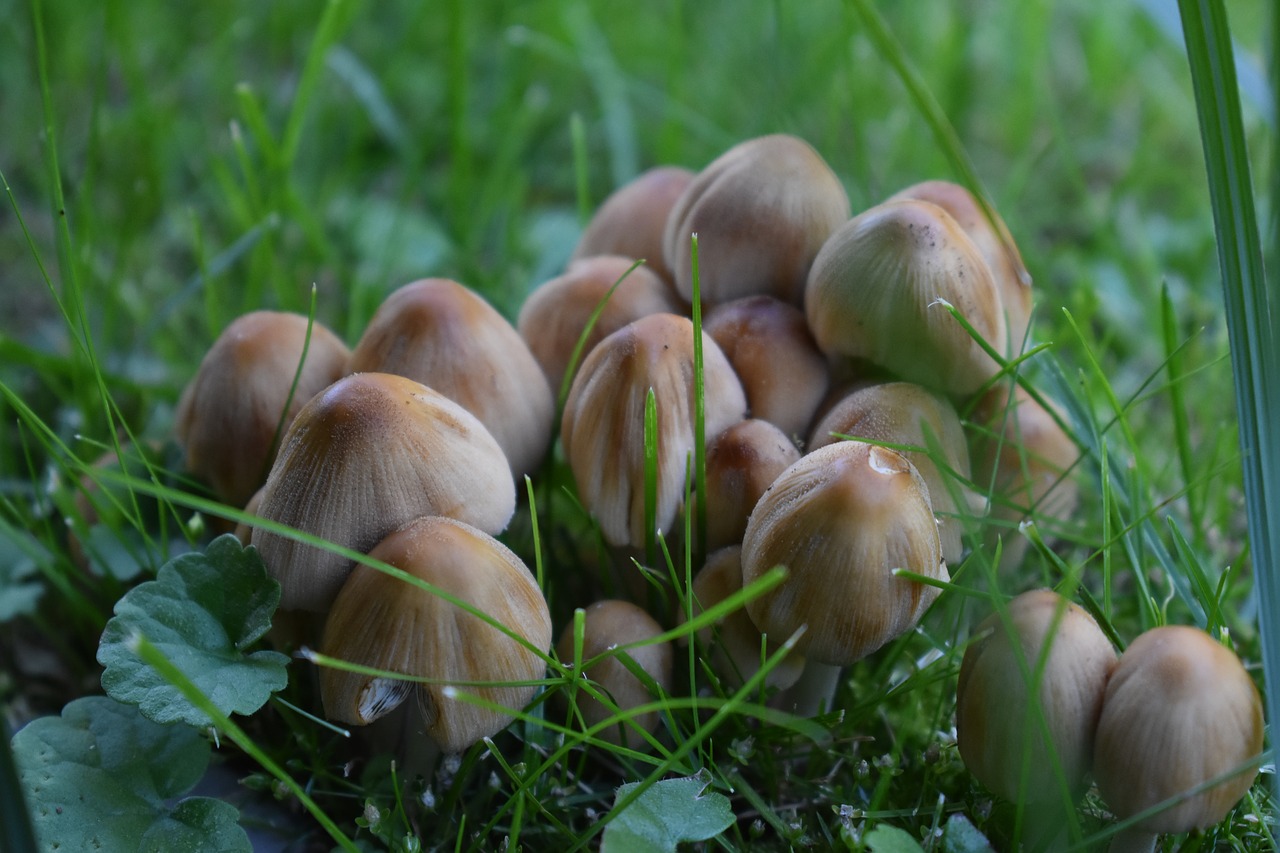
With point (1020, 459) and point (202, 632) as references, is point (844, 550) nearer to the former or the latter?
point (1020, 459)

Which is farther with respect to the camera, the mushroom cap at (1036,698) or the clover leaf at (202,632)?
the clover leaf at (202,632)

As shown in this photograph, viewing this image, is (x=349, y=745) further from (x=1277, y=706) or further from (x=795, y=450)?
(x=1277, y=706)

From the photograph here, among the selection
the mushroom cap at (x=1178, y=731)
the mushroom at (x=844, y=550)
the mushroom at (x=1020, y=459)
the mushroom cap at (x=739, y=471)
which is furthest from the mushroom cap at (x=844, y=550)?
the mushroom at (x=1020, y=459)

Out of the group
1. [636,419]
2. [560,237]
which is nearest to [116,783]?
[636,419]

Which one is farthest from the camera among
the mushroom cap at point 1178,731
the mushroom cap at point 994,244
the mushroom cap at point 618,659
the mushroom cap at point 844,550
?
the mushroom cap at point 994,244

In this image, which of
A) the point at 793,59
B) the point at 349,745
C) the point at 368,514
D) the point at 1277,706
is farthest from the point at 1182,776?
the point at 793,59

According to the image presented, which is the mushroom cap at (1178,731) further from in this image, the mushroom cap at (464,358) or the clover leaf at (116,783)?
the clover leaf at (116,783)

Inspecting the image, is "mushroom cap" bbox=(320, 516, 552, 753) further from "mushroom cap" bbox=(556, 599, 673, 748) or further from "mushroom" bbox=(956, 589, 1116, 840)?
"mushroom" bbox=(956, 589, 1116, 840)
